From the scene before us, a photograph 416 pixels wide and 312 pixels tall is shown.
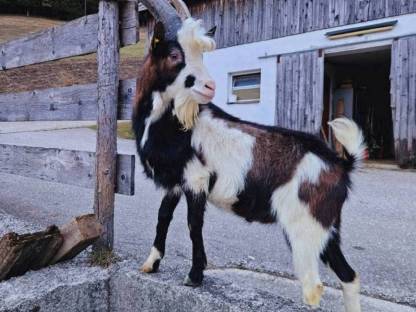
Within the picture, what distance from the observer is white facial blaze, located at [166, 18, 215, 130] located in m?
1.90

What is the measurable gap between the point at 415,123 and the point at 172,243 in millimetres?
7093

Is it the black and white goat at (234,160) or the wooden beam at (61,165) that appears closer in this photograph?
the black and white goat at (234,160)

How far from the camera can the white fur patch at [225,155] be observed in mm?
1991

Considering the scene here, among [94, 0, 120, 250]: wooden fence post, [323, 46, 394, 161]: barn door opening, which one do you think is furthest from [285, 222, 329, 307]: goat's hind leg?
[323, 46, 394, 161]: barn door opening

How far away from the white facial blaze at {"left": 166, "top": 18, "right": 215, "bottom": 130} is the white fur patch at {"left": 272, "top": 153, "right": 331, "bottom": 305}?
590 millimetres

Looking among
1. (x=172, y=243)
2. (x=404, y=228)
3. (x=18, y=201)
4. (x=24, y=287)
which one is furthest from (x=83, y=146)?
(x=24, y=287)

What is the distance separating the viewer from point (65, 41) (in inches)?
124

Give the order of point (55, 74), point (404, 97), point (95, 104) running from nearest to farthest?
point (95, 104) < point (404, 97) < point (55, 74)

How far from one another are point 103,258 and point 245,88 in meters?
9.91

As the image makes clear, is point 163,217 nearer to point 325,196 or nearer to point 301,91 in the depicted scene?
point 325,196

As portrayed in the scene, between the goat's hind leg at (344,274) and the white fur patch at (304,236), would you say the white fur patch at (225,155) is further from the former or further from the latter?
the goat's hind leg at (344,274)

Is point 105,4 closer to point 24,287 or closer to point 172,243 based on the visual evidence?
point 24,287

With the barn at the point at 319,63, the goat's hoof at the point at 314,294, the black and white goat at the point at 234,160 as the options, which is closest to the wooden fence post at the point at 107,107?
the black and white goat at the point at 234,160

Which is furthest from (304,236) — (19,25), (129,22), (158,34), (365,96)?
(19,25)
